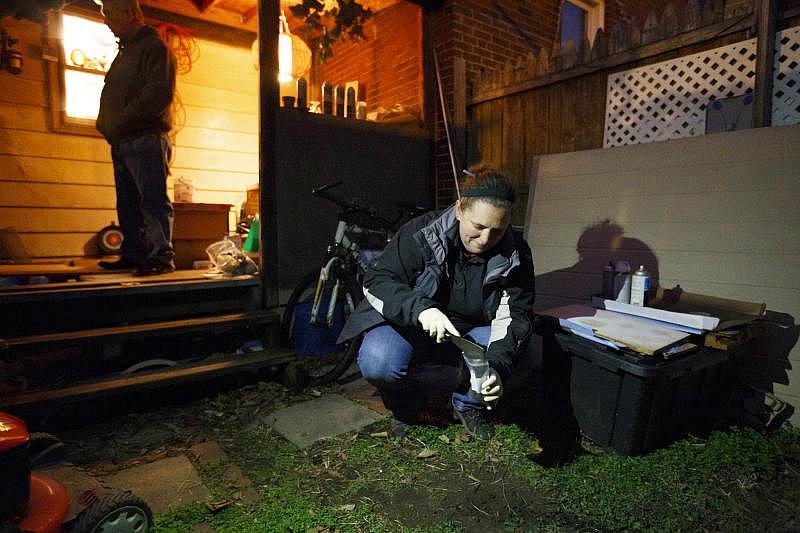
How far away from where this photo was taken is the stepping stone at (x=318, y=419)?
285 cm

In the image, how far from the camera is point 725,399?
2773 millimetres

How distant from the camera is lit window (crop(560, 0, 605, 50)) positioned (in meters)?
7.30

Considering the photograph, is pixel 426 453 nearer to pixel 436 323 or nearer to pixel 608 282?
pixel 436 323

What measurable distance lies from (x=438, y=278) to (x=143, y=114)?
10.5 feet

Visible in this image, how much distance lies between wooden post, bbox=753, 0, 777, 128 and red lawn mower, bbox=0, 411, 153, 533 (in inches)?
176

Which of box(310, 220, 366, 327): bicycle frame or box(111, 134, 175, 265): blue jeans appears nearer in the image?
box(310, 220, 366, 327): bicycle frame

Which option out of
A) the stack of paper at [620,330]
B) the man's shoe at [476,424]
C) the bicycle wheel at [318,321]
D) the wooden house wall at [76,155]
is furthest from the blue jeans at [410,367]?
the wooden house wall at [76,155]

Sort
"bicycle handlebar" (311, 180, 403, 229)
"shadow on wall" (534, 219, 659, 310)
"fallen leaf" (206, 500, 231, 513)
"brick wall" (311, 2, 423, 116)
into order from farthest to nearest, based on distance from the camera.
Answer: "brick wall" (311, 2, 423, 116) < "bicycle handlebar" (311, 180, 403, 229) < "shadow on wall" (534, 219, 659, 310) < "fallen leaf" (206, 500, 231, 513)

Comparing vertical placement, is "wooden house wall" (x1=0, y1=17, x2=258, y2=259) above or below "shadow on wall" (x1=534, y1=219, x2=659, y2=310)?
above

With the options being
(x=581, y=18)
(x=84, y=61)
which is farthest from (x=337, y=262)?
(x=581, y=18)

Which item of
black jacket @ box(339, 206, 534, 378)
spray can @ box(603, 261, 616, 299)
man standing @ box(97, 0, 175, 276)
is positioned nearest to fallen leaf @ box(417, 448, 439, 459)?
black jacket @ box(339, 206, 534, 378)

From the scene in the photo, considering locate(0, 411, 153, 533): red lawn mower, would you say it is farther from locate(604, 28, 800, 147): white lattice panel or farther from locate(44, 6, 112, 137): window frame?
locate(44, 6, 112, 137): window frame

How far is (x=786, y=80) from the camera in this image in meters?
3.22

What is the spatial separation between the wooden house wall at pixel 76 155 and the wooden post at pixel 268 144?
9.17 feet
